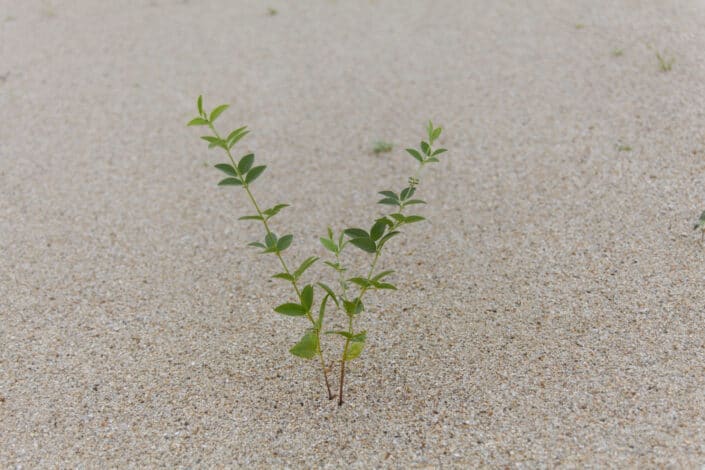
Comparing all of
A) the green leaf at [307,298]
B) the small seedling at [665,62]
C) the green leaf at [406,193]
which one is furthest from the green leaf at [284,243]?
the small seedling at [665,62]

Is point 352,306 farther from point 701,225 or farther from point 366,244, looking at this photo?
point 701,225

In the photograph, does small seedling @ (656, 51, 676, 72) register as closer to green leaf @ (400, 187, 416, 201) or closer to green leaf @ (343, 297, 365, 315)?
green leaf @ (400, 187, 416, 201)

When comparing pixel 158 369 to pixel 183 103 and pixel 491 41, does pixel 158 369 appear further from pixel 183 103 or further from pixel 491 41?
pixel 491 41

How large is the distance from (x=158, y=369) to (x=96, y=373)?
0.22m

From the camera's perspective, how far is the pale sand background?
2002mm

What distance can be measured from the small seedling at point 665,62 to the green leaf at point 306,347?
312 centimetres

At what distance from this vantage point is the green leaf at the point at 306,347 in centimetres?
195

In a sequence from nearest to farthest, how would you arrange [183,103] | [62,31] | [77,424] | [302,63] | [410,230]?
[77,424]
[410,230]
[183,103]
[302,63]
[62,31]

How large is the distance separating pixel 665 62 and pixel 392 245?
2419mm

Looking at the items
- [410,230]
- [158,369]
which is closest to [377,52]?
[410,230]

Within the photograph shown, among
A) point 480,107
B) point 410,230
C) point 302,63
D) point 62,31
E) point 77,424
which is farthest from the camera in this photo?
point 62,31

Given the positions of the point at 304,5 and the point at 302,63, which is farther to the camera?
the point at 304,5

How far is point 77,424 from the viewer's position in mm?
2082

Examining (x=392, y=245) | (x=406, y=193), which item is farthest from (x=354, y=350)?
(x=392, y=245)
